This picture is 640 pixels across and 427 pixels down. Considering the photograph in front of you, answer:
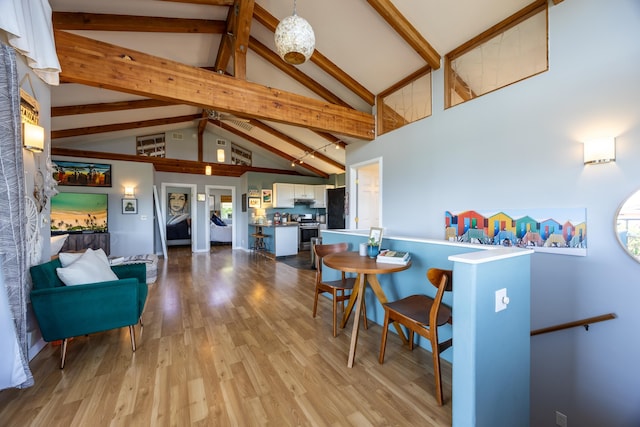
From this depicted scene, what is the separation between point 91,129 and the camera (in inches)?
207

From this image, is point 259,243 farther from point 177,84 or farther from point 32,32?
point 32,32

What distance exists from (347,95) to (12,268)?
4.29m

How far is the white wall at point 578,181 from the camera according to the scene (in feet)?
5.93

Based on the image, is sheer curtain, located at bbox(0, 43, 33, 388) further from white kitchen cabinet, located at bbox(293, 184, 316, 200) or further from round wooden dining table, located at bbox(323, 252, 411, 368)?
white kitchen cabinet, located at bbox(293, 184, 316, 200)

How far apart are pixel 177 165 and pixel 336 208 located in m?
4.88

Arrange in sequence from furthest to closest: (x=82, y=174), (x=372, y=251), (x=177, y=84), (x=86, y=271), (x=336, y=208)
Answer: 1. (x=336, y=208)
2. (x=82, y=174)
3. (x=177, y=84)
4. (x=372, y=251)
5. (x=86, y=271)

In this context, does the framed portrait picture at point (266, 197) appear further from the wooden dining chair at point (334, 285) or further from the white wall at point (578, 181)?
the white wall at point (578, 181)

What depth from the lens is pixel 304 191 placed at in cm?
828

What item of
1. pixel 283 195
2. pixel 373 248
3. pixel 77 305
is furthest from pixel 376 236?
pixel 283 195

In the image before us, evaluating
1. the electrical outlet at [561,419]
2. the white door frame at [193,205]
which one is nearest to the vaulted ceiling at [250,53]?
the white door frame at [193,205]

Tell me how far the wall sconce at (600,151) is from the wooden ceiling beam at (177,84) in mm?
2707

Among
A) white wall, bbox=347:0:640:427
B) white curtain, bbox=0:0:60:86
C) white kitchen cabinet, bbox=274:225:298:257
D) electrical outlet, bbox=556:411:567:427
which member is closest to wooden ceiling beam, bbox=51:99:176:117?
white curtain, bbox=0:0:60:86

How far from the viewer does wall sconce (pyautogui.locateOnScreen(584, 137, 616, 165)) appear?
6.03 feet

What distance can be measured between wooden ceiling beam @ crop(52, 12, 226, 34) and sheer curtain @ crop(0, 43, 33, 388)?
1424 millimetres
